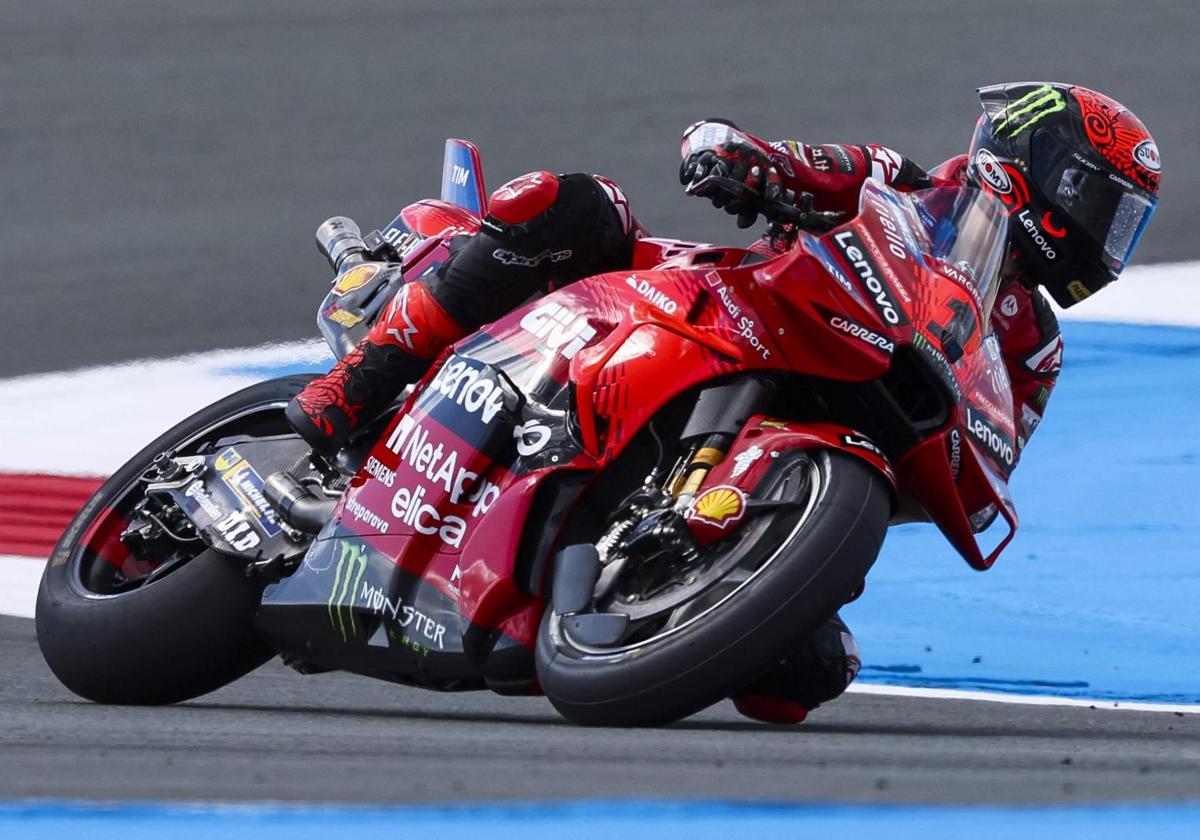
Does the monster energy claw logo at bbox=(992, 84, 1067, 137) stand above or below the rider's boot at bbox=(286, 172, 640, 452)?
above

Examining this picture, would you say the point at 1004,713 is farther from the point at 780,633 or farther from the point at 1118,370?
the point at 1118,370

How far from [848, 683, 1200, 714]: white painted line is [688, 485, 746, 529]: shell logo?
163cm

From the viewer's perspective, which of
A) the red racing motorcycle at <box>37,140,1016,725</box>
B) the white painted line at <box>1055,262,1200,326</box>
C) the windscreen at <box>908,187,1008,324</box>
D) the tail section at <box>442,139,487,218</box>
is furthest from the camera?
the white painted line at <box>1055,262,1200,326</box>

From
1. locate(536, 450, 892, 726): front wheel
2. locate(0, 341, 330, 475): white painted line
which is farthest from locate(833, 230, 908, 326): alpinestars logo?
locate(0, 341, 330, 475): white painted line

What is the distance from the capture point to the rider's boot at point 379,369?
13.9 feet

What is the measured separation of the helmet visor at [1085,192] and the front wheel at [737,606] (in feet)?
A: 2.77

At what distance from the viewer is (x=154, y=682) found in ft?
14.4

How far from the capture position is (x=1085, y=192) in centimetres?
404

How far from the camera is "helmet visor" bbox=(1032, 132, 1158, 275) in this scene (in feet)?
13.2

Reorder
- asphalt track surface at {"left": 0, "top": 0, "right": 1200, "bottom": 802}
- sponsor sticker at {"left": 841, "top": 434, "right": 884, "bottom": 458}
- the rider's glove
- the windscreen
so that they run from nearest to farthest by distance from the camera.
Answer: sponsor sticker at {"left": 841, "top": 434, "right": 884, "bottom": 458} < the rider's glove < the windscreen < asphalt track surface at {"left": 0, "top": 0, "right": 1200, "bottom": 802}

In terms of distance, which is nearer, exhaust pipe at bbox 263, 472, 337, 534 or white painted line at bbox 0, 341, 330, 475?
exhaust pipe at bbox 263, 472, 337, 534

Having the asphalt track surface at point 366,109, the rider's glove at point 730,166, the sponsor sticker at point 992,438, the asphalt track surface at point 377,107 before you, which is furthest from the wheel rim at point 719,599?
the asphalt track surface at point 377,107

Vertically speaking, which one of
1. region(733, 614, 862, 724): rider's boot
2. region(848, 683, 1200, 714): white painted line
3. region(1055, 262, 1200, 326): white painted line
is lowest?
region(1055, 262, 1200, 326): white painted line

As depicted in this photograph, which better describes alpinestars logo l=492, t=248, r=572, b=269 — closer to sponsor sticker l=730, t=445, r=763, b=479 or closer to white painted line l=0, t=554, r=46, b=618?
sponsor sticker l=730, t=445, r=763, b=479
